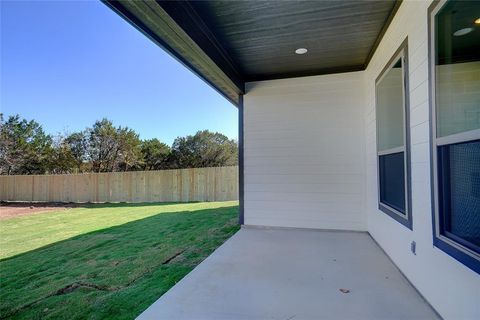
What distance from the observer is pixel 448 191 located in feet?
5.98

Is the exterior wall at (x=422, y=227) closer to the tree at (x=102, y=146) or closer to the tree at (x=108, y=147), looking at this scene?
the tree at (x=108, y=147)

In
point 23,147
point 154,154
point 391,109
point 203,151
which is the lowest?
point 391,109

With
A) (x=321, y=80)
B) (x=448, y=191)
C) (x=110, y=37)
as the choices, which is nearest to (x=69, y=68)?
(x=110, y=37)

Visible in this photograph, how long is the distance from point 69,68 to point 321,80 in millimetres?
11787

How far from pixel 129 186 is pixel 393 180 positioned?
33.6 feet

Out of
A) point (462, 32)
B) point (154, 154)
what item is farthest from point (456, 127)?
point (154, 154)

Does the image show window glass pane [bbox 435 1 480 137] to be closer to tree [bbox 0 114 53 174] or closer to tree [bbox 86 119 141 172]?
tree [bbox 86 119 141 172]

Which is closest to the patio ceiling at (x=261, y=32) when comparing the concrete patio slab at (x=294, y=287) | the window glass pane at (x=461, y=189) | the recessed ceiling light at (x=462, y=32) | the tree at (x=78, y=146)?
the recessed ceiling light at (x=462, y=32)

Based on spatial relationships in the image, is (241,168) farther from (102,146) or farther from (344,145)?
(102,146)

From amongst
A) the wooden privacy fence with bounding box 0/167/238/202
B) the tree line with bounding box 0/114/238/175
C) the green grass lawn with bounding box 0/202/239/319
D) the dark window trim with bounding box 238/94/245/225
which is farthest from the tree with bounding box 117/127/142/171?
the dark window trim with bounding box 238/94/245/225

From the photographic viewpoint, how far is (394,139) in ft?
10.1

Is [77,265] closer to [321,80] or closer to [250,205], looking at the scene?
[250,205]

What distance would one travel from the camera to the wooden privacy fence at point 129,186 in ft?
33.0

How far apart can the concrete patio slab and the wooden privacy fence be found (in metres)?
6.31
